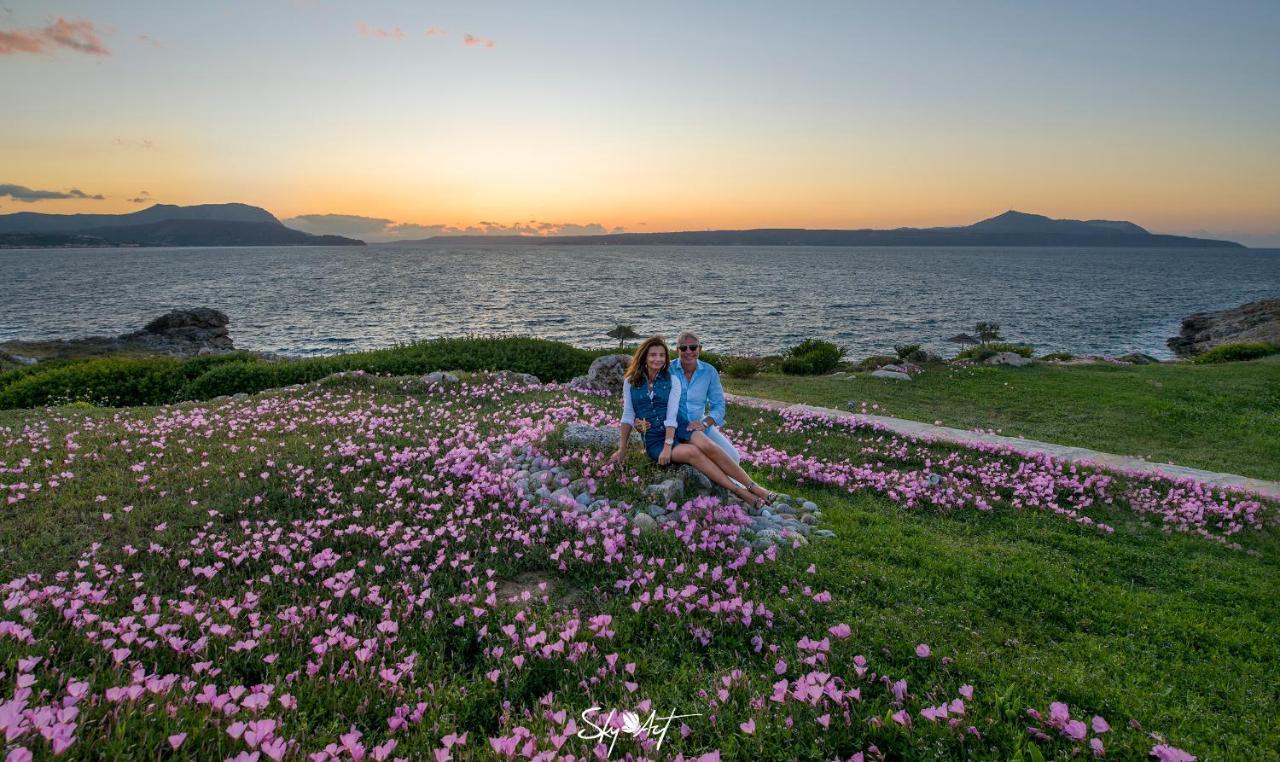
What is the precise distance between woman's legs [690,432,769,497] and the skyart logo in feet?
16.0

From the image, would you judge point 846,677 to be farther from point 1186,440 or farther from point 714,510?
point 1186,440

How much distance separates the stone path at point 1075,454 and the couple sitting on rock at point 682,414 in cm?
694

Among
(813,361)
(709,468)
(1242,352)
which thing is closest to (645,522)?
(709,468)

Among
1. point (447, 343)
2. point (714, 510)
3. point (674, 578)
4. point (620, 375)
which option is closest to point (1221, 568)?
point (714, 510)

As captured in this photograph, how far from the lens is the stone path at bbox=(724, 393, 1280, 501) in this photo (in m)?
11.9

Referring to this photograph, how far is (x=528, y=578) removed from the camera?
6852mm

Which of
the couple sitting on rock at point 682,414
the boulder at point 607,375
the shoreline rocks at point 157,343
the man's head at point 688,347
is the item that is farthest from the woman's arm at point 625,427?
the shoreline rocks at point 157,343

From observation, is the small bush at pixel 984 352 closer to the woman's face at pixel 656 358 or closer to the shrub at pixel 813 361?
the shrub at pixel 813 361

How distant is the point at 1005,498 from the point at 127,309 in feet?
296

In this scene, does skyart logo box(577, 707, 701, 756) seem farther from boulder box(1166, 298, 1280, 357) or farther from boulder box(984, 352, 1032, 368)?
boulder box(1166, 298, 1280, 357)

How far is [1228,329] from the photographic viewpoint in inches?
1918

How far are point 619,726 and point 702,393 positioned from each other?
5.83 metres

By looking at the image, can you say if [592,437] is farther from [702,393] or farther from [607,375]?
[607,375]

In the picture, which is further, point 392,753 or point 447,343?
point 447,343
